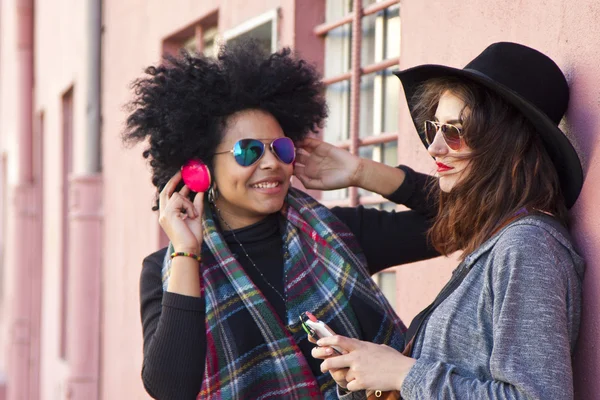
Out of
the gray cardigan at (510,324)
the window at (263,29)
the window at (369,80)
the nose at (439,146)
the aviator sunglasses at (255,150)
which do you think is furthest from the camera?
the window at (263,29)

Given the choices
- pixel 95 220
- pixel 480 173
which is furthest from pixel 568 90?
pixel 95 220

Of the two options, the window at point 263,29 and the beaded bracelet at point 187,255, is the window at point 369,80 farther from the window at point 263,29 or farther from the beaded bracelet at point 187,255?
the beaded bracelet at point 187,255

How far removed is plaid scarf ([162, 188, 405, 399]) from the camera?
2783 mm

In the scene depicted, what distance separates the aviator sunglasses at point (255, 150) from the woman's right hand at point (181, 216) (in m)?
0.19

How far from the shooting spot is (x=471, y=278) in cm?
213

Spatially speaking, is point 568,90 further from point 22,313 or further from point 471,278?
point 22,313

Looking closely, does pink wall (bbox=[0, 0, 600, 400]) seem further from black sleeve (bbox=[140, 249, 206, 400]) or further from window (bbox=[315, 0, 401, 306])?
black sleeve (bbox=[140, 249, 206, 400])

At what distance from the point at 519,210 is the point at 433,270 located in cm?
135

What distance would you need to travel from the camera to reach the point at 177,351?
271cm

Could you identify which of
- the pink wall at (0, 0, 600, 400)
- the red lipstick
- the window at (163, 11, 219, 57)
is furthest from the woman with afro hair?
the window at (163, 11, 219, 57)

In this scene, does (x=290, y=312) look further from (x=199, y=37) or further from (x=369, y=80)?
(x=199, y=37)

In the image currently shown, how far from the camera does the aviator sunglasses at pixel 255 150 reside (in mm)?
2953

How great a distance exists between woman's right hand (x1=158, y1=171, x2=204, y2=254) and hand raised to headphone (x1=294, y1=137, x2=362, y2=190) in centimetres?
40

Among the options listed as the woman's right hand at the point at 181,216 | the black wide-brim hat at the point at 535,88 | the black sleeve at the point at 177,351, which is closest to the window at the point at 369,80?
the woman's right hand at the point at 181,216
